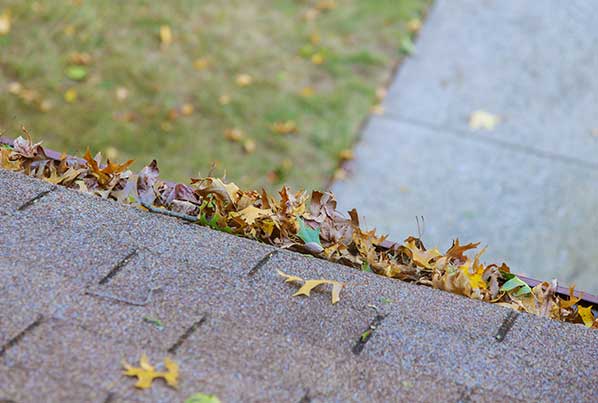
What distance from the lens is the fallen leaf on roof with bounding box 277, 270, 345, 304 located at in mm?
1919

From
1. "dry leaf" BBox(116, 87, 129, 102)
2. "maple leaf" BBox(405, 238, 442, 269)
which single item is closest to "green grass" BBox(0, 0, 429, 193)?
"dry leaf" BBox(116, 87, 129, 102)

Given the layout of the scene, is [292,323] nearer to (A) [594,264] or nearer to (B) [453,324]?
(B) [453,324]

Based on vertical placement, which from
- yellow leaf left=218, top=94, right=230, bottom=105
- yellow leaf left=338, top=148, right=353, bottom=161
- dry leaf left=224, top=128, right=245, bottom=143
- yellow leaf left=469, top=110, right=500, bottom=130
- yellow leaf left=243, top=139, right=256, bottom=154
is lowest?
yellow leaf left=243, top=139, right=256, bottom=154

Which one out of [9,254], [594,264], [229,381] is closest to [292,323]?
[229,381]

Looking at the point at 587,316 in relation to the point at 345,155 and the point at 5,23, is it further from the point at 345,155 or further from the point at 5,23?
the point at 5,23

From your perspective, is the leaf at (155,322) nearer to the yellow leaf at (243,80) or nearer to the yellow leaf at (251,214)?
the yellow leaf at (251,214)

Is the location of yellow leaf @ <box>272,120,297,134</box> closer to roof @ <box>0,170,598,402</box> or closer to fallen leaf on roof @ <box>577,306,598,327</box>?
roof @ <box>0,170,598,402</box>

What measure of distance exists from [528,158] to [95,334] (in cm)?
368

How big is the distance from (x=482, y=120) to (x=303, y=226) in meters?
3.20

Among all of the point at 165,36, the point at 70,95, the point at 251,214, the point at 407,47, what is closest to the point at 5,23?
the point at 70,95

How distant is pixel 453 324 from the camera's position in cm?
190

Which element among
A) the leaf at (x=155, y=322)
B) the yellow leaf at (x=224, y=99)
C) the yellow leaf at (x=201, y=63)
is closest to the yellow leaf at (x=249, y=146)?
the yellow leaf at (x=224, y=99)

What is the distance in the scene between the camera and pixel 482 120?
5.16 metres

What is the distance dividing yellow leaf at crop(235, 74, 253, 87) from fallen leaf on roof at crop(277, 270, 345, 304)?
3457mm
